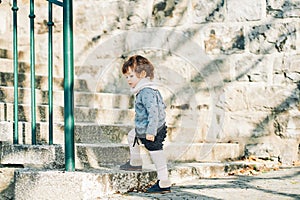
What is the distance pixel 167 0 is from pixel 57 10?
46.8 inches

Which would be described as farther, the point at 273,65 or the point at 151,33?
the point at 151,33

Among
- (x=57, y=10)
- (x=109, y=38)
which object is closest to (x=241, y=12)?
(x=109, y=38)

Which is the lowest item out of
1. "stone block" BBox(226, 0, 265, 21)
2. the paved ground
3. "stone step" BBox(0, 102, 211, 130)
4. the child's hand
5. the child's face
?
the paved ground

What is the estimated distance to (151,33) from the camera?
516 cm

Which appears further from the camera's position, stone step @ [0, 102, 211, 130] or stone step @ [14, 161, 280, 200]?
stone step @ [0, 102, 211, 130]

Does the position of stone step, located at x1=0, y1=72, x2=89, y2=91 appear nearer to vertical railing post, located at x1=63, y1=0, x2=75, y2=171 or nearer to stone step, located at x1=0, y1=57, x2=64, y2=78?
stone step, located at x1=0, y1=57, x2=64, y2=78

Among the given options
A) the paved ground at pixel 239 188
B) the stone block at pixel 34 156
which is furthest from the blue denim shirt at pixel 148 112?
the stone block at pixel 34 156

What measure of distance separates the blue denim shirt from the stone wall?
4.86 feet

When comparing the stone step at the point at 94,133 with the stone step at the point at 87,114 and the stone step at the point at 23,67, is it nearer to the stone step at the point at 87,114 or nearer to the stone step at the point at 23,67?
the stone step at the point at 87,114

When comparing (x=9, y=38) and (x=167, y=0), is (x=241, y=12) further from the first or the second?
(x=9, y=38)

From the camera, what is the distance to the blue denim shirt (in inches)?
133

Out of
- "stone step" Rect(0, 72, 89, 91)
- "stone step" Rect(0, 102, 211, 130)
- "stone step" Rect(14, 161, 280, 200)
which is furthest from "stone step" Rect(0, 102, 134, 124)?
"stone step" Rect(14, 161, 280, 200)

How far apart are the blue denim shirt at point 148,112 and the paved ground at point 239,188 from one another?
39 centimetres

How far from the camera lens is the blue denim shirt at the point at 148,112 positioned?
337 cm
